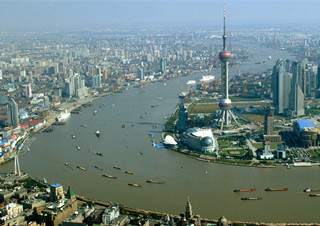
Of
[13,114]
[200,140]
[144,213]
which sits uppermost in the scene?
[13,114]

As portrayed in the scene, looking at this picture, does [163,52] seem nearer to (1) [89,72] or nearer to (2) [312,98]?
(1) [89,72]

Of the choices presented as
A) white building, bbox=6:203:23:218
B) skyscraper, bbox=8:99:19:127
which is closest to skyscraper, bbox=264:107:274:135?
white building, bbox=6:203:23:218

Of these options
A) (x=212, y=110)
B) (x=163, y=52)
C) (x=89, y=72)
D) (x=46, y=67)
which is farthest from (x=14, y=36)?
(x=212, y=110)

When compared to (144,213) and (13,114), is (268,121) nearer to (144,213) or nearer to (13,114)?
(144,213)

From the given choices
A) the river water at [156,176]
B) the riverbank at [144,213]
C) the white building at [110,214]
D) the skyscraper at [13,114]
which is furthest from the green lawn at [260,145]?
the skyscraper at [13,114]

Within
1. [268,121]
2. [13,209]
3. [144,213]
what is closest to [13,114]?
[13,209]

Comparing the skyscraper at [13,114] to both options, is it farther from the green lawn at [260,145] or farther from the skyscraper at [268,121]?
the skyscraper at [268,121]

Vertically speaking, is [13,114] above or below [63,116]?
above
